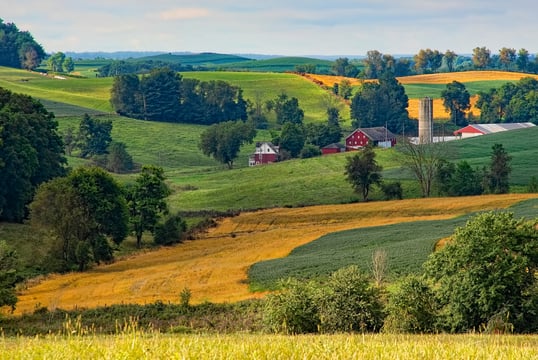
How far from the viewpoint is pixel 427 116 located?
15988 cm

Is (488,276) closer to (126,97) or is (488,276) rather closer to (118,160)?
(118,160)

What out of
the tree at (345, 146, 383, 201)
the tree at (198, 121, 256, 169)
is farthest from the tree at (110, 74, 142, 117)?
the tree at (345, 146, 383, 201)

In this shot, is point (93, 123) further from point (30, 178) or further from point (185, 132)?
point (30, 178)

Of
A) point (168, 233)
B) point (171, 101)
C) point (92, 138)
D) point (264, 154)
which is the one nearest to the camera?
point (168, 233)

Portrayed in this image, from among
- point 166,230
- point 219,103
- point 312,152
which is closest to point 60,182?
point 166,230

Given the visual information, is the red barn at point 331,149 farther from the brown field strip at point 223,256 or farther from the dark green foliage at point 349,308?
the dark green foliage at point 349,308

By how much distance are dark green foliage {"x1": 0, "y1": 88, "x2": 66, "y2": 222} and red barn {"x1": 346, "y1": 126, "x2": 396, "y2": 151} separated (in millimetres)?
70570

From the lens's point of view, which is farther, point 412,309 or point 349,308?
point 349,308

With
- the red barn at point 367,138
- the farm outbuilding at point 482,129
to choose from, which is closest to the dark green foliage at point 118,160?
the red barn at point 367,138

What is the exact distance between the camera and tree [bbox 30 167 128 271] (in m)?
72.6

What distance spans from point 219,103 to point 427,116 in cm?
5194

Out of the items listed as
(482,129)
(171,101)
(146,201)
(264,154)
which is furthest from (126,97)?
(146,201)

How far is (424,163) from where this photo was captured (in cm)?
10612

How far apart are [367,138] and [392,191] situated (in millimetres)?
61963
